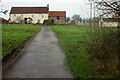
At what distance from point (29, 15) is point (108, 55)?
4060 inches

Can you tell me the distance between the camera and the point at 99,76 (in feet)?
33.7

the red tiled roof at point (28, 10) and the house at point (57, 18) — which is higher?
the red tiled roof at point (28, 10)

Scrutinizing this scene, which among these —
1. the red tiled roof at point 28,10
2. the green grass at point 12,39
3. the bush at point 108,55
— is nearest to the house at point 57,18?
the red tiled roof at point 28,10

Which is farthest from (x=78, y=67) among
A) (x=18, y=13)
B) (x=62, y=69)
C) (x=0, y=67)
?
(x=18, y=13)

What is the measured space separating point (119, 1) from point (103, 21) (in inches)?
94.6

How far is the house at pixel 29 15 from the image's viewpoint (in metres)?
113

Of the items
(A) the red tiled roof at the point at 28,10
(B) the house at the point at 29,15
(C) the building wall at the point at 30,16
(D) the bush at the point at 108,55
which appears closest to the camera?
(D) the bush at the point at 108,55

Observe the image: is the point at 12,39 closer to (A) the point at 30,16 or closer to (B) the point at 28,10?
(A) the point at 30,16

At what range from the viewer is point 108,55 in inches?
499

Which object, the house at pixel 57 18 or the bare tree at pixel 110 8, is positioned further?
the house at pixel 57 18

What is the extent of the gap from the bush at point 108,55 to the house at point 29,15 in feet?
316

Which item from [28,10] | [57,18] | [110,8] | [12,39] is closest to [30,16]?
[28,10]

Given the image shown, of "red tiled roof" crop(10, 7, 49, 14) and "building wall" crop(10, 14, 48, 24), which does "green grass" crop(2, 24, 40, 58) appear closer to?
"building wall" crop(10, 14, 48, 24)

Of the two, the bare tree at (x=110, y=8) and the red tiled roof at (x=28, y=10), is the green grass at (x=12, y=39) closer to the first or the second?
the bare tree at (x=110, y=8)
